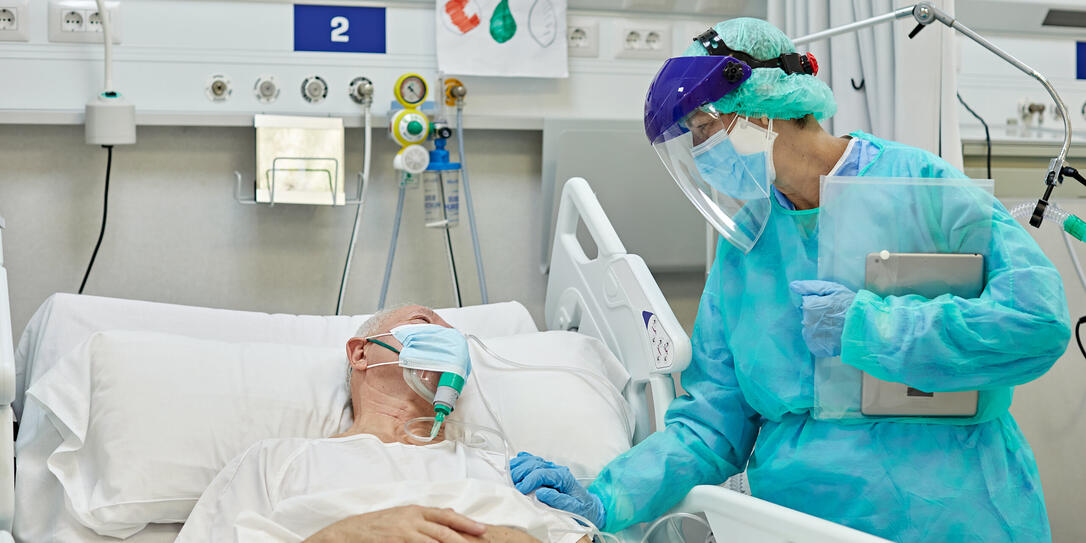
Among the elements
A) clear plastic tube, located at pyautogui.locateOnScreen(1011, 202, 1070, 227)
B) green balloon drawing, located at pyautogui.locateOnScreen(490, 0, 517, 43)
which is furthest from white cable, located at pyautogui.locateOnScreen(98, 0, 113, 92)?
clear plastic tube, located at pyautogui.locateOnScreen(1011, 202, 1070, 227)

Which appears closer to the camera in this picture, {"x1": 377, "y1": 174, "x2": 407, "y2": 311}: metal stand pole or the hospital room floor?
{"x1": 377, "y1": 174, "x2": 407, "y2": 311}: metal stand pole

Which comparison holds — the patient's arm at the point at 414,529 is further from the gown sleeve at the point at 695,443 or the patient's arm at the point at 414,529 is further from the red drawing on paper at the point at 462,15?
the red drawing on paper at the point at 462,15

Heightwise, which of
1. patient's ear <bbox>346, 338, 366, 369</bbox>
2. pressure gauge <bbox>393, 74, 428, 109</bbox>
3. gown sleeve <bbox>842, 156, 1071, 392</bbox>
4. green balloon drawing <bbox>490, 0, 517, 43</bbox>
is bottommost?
patient's ear <bbox>346, 338, 366, 369</bbox>

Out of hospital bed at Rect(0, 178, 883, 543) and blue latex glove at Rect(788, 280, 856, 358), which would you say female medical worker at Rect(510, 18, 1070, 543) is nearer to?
blue latex glove at Rect(788, 280, 856, 358)

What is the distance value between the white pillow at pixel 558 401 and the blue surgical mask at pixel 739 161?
0.60 meters

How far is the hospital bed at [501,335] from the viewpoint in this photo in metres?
1.42

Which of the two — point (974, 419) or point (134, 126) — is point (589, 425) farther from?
point (134, 126)

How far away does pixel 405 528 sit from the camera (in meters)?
1.43

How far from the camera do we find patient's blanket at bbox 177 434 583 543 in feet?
4.85

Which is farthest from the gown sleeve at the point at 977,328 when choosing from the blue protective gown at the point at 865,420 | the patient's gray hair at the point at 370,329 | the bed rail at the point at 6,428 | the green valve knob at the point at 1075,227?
the bed rail at the point at 6,428

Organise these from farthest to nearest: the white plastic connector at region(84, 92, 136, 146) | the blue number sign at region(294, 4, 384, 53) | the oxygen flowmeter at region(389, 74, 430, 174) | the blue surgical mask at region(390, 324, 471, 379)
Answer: the blue number sign at region(294, 4, 384, 53) → the oxygen flowmeter at region(389, 74, 430, 174) → the white plastic connector at region(84, 92, 136, 146) → the blue surgical mask at region(390, 324, 471, 379)

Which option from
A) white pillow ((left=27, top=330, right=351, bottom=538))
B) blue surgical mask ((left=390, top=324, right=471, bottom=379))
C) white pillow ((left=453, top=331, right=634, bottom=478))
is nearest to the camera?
white pillow ((left=27, top=330, right=351, bottom=538))

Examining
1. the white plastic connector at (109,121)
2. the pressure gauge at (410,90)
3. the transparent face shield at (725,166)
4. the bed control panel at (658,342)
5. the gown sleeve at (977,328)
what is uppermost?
the pressure gauge at (410,90)

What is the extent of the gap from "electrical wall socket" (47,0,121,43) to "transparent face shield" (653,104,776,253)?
5.40 ft
